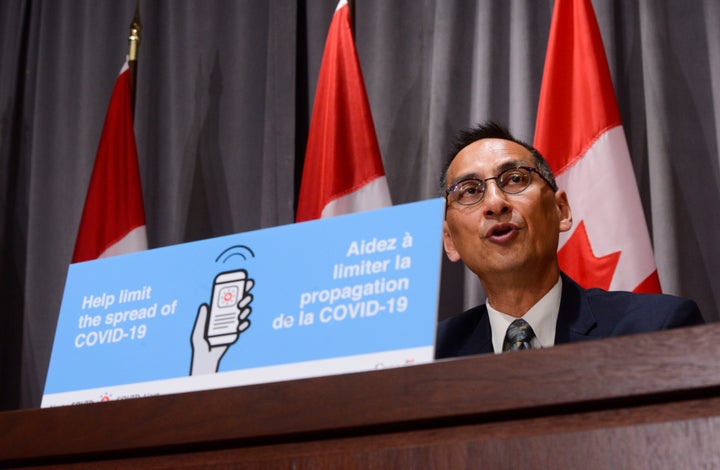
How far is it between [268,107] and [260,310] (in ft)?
5.99

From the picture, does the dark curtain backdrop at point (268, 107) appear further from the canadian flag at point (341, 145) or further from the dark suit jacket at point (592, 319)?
the dark suit jacket at point (592, 319)

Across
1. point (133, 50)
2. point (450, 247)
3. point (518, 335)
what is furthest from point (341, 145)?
point (518, 335)

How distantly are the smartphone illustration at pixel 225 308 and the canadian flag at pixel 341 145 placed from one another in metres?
1.25

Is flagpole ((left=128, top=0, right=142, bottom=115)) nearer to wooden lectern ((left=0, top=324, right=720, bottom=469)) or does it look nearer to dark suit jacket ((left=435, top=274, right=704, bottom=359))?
dark suit jacket ((left=435, top=274, right=704, bottom=359))

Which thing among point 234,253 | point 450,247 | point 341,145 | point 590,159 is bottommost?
point 234,253

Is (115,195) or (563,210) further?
(115,195)

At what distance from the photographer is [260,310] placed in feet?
3.20

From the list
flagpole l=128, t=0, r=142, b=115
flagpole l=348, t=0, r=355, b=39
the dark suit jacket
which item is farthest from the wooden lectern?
flagpole l=128, t=0, r=142, b=115

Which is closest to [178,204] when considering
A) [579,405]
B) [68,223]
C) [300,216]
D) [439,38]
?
[68,223]

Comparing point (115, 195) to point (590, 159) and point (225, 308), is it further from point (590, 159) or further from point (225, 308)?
point (225, 308)

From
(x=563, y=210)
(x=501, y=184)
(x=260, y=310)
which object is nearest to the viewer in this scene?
(x=260, y=310)

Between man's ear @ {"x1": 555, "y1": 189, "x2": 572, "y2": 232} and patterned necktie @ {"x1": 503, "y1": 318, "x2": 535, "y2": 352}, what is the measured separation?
0.40 m

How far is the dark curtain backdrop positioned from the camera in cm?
225

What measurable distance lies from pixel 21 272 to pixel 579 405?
269cm
